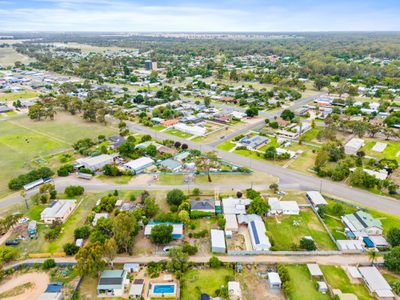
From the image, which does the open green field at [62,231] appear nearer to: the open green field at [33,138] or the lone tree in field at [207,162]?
the open green field at [33,138]

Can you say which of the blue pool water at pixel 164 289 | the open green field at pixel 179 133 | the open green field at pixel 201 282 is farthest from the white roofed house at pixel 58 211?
the open green field at pixel 179 133

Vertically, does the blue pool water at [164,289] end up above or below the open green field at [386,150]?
above

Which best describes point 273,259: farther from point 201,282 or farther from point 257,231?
point 201,282

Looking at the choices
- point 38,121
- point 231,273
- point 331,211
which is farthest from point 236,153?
point 38,121

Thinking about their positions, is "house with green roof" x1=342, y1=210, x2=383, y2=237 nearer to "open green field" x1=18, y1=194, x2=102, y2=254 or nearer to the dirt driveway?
"open green field" x1=18, y1=194, x2=102, y2=254

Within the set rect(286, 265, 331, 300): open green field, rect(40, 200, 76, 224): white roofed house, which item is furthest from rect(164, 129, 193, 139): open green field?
rect(286, 265, 331, 300): open green field

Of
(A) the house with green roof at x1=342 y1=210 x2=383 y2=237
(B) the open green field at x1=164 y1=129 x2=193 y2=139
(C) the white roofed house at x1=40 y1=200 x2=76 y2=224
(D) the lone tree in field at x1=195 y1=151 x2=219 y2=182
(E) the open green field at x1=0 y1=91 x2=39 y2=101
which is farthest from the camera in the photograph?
(E) the open green field at x1=0 y1=91 x2=39 y2=101

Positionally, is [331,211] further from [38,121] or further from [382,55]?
[382,55]
